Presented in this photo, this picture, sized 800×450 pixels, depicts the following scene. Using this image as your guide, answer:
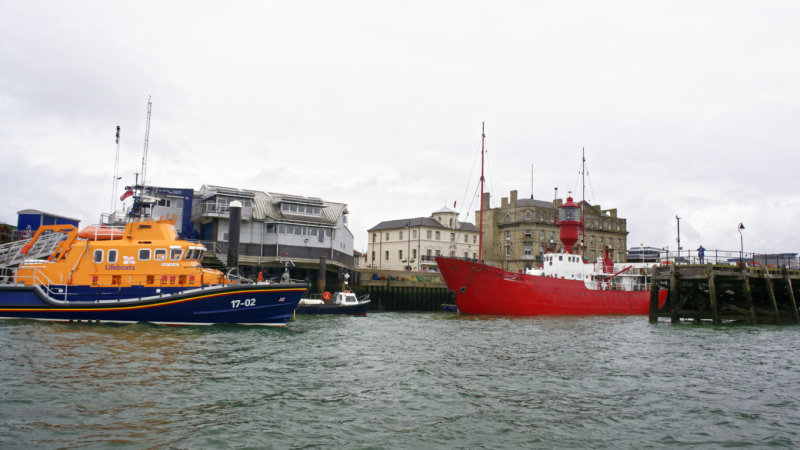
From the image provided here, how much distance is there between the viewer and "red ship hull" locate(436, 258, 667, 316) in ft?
133

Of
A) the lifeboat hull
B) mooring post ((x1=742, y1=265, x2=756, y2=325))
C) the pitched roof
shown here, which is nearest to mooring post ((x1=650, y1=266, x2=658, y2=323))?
mooring post ((x1=742, y1=265, x2=756, y2=325))

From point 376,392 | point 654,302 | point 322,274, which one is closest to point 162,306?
point 376,392

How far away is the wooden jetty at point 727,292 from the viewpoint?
110ft

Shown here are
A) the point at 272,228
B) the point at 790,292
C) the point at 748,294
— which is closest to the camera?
the point at 748,294

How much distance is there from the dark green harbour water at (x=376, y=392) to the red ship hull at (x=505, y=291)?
58.7ft

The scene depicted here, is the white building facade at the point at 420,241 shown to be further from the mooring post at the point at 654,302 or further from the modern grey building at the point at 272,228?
the mooring post at the point at 654,302

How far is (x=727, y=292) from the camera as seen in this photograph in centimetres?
3934

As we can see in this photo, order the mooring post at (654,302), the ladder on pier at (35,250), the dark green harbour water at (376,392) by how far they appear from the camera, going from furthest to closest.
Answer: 1. the mooring post at (654,302)
2. the ladder on pier at (35,250)
3. the dark green harbour water at (376,392)

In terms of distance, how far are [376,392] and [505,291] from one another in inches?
1129

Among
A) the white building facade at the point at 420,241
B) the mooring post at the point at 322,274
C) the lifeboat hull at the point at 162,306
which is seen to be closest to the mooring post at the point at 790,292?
the lifeboat hull at the point at 162,306

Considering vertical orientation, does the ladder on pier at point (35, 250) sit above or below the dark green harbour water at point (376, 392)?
above

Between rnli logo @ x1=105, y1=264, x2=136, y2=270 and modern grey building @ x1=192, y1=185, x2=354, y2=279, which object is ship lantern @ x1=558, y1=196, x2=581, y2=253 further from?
rnli logo @ x1=105, y1=264, x2=136, y2=270

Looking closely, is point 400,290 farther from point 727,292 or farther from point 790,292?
point 790,292

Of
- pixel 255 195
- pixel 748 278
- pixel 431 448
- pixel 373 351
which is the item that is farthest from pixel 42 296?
pixel 748 278
